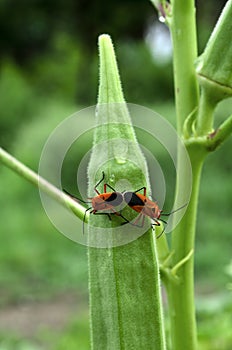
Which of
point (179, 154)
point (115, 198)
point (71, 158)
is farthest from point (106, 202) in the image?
point (71, 158)

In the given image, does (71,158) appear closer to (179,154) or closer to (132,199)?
(179,154)

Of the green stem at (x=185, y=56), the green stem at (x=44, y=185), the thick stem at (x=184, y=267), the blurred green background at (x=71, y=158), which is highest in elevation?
the blurred green background at (x=71, y=158)

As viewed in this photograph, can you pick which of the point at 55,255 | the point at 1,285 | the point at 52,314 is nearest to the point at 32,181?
the point at 52,314

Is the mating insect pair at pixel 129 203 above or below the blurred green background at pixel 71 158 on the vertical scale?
below

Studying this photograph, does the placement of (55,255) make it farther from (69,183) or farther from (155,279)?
(155,279)

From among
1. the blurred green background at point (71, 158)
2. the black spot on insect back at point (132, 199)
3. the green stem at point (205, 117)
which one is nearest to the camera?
the black spot on insect back at point (132, 199)

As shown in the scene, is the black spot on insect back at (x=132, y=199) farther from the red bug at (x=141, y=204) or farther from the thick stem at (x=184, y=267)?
the thick stem at (x=184, y=267)

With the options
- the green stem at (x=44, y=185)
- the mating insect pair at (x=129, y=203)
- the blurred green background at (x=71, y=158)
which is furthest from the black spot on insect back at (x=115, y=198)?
the blurred green background at (x=71, y=158)

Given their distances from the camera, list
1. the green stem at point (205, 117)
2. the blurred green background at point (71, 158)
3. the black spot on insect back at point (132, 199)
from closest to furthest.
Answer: the black spot on insect back at point (132, 199) → the green stem at point (205, 117) → the blurred green background at point (71, 158)

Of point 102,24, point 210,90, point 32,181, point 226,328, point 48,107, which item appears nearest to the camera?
point 210,90
